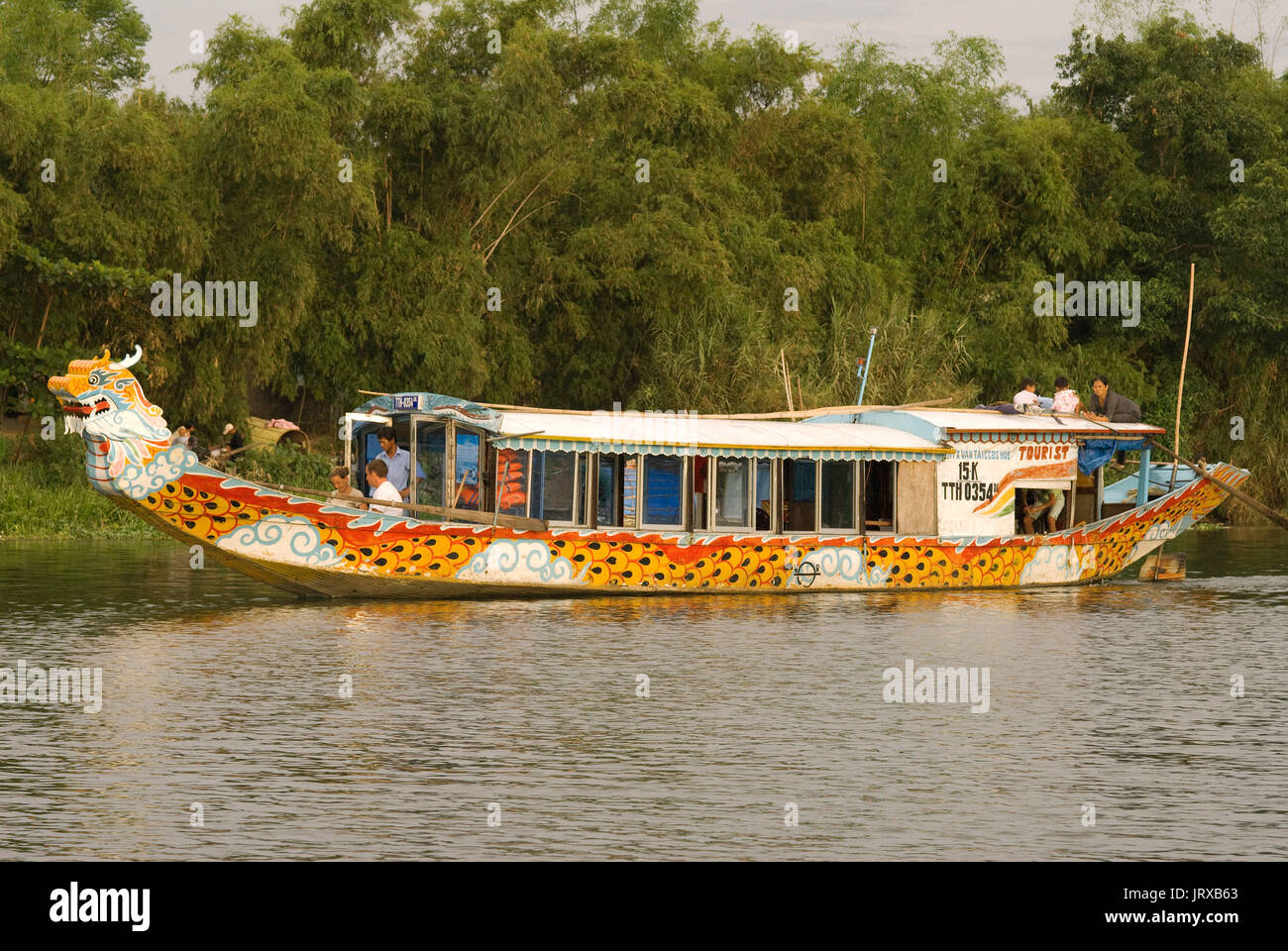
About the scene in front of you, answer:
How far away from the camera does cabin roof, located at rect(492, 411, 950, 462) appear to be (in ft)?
68.2

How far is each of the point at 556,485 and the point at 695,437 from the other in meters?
1.74

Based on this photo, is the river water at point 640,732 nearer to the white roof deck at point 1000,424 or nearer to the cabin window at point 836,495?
the cabin window at point 836,495

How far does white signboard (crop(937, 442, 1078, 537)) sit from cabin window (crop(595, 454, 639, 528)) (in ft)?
13.2

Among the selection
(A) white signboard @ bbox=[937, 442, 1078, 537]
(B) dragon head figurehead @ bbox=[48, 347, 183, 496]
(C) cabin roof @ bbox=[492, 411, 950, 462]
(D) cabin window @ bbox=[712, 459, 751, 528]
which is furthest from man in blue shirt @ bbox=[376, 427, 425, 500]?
(A) white signboard @ bbox=[937, 442, 1078, 537]

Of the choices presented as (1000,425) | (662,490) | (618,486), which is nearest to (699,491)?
(662,490)

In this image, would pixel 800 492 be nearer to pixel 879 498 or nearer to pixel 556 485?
pixel 879 498

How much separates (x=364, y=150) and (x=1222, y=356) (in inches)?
878

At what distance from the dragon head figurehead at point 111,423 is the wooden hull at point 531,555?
347mm

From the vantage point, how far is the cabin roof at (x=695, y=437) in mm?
20797

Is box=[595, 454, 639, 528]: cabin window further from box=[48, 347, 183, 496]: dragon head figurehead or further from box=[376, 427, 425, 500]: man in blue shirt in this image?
box=[48, 347, 183, 496]: dragon head figurehead

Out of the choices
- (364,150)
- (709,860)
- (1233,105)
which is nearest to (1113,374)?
(1233,105)

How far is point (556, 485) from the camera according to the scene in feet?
69.9
